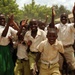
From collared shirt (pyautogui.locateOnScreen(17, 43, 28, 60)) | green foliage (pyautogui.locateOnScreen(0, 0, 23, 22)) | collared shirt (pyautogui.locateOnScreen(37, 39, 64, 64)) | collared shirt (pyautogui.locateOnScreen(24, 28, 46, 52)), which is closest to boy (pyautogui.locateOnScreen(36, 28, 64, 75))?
collared shirt (pyautogui.locateOnScreen(37, 39, 64, 64))

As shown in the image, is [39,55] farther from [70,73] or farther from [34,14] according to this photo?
[34,14]

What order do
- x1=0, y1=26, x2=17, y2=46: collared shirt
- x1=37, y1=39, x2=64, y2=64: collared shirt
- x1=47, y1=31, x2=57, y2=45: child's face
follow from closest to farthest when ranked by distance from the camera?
x1=47, y1=31, x2=57, y2=45: child's face → x1=37, y1=39, x2=64, y2=64: collared shirt → x1=0, y1=26, x2=17, y2=46: collared shirt

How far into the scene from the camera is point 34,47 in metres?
6.57

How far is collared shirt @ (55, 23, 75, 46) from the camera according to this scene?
6.99 metres

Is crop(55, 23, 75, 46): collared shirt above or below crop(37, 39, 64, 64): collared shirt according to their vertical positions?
above

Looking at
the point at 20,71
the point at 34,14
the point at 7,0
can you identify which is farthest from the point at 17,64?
the point at 34,14

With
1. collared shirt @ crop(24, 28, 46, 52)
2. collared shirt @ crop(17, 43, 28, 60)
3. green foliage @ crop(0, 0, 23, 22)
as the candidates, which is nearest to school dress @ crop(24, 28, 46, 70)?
collared shirt @ crop(24, 28, 46, 52)

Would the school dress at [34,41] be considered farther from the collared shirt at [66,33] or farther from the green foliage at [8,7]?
the green foliage at [8,7]

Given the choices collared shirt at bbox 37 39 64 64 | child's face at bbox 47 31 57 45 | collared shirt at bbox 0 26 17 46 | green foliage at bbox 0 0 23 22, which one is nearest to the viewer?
child's face at bbox 47 31 57 45

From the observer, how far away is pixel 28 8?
247ft

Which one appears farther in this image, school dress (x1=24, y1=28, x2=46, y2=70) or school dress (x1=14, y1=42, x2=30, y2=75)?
school dress (x1=14, y1=42, x2=30, y2=75)

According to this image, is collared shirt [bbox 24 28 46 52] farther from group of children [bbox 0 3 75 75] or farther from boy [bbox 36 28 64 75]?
boy [bbox 36 28 64 75]

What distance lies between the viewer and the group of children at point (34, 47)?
20.2 feet

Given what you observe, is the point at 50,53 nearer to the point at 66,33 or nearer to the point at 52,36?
the point at 52,36
